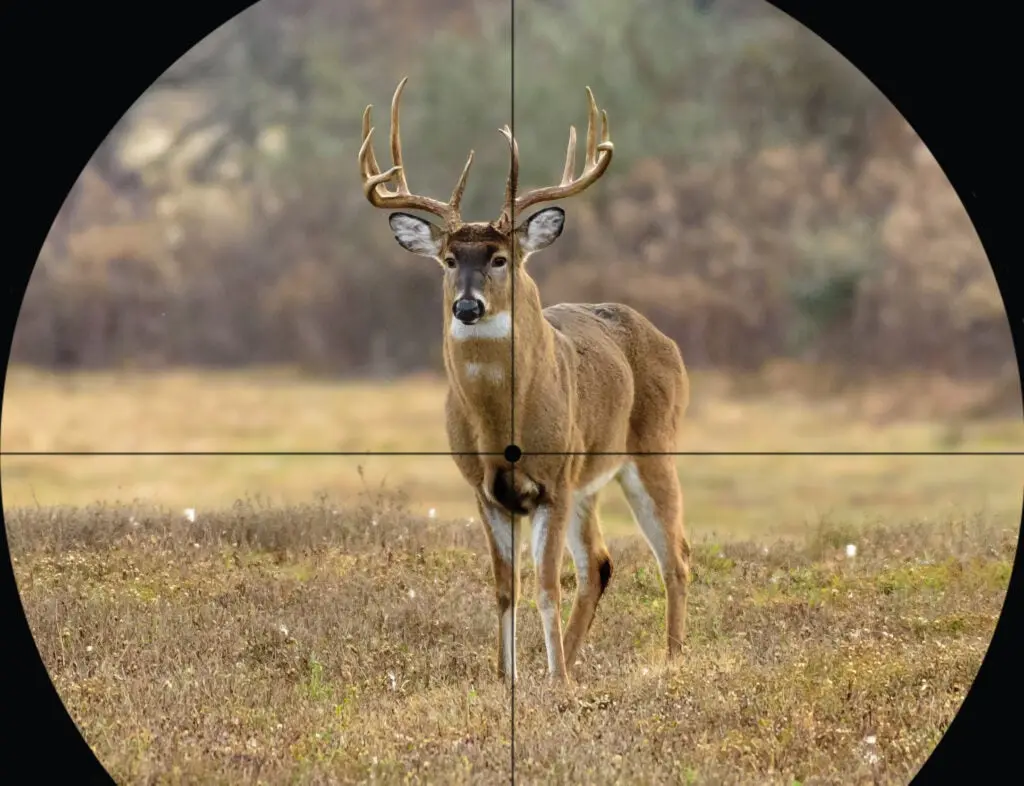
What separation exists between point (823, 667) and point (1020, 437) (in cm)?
557

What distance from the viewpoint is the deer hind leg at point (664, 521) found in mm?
6656

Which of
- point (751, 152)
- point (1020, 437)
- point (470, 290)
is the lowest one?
point (1020, 437)

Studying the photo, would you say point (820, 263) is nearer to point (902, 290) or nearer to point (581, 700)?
point (902, 290)

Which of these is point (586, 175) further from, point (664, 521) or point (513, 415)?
point (664, 521)

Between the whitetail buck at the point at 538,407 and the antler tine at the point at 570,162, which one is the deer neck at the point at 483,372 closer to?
the whitetail buck at the point at 538,407

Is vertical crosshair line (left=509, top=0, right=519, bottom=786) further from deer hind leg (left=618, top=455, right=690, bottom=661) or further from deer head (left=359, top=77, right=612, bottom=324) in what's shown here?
deer hind leg (left=618, top=455, right=690, bottom=661)

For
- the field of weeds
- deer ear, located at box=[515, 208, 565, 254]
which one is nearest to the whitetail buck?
deer ear, located at box=[515, 208, 565, 254]

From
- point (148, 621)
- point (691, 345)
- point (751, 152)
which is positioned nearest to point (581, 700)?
point (148, 621)

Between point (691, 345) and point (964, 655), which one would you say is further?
point (691, 345)

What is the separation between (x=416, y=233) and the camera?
5.70 meters

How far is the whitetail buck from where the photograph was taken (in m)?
5.68

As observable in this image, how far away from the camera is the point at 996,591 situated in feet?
25.0

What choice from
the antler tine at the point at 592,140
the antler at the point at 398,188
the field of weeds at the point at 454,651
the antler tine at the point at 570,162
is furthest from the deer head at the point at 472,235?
the field of weeds at the point at 454,651

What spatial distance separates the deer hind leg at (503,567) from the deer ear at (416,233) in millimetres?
1005
